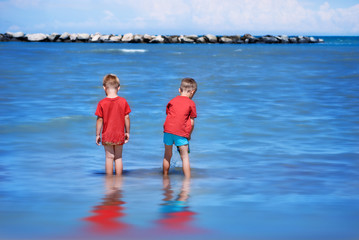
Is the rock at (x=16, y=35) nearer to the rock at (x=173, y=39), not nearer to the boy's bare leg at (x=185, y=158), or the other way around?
the rock at (x=173, y=39)

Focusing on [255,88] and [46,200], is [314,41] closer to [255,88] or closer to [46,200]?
[255,88]

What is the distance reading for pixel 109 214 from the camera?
4555mm

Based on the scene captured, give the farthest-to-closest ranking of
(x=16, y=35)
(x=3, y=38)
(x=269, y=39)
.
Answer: (x=269, y=39)
(x=16, y=35)
(x=3, y=38)

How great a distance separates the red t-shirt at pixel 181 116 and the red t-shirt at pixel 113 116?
1.64 feet

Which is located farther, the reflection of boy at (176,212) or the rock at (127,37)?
the rock at (127,37)

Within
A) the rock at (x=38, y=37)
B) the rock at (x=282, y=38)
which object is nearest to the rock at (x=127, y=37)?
the rock at (x=38, y=37)

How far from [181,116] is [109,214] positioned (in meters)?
1.53

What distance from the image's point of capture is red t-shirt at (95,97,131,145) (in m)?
5.55

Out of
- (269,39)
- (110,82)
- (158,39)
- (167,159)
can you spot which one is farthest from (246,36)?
(110,82)

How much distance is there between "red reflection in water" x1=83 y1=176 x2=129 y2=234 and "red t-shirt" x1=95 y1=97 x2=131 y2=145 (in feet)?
1.74

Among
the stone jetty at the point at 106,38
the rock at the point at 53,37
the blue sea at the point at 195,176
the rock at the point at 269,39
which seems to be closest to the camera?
the blue sea at the point at 195,176

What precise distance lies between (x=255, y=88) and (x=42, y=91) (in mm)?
7418

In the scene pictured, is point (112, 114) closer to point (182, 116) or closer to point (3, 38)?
point (182, 116)

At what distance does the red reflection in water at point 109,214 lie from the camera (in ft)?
13.5
